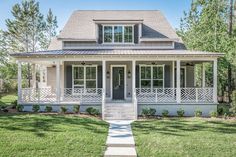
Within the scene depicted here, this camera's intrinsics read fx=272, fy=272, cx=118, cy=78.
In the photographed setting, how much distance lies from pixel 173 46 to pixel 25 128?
1234 centimetres

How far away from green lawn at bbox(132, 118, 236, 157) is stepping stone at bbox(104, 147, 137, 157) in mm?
218

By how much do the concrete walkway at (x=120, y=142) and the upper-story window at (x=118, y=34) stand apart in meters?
8.87

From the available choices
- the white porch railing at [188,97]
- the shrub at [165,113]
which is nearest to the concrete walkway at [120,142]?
the shrub at [165,113]

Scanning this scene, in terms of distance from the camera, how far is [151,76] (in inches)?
757

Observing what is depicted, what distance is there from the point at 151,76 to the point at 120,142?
33.3 feet

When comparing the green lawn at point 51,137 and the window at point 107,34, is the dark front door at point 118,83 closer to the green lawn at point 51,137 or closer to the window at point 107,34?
the window at point 107,34

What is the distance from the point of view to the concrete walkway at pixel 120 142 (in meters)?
8.48

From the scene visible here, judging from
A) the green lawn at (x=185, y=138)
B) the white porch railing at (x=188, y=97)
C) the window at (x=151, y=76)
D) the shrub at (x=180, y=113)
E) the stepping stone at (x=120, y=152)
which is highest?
the window at (x=151, y=76)

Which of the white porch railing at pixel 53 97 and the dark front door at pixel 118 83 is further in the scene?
the dark front door at pixel 118 83

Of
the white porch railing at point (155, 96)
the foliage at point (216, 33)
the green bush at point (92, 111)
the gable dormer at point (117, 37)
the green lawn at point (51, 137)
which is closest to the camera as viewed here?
the green lawn at point (51, 137)

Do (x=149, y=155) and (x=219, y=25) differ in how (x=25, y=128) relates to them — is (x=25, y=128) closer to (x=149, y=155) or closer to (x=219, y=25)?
(x=149, y=155)

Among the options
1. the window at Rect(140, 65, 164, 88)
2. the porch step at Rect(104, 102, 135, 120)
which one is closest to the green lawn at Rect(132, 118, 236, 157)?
the porch step at Rect(104, 102, 135, 120)

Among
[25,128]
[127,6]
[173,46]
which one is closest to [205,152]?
[25,128]

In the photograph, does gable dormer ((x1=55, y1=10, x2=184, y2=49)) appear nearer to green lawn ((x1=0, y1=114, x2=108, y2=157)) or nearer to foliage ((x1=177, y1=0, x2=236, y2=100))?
foliage ((x1=177, y1=0, x2=236, y2=100))
